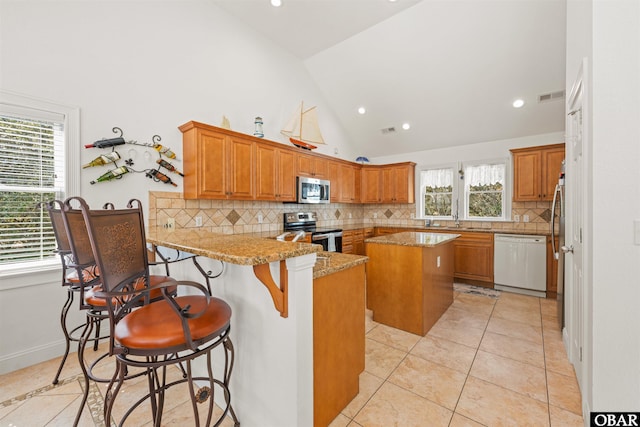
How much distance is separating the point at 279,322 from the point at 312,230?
3390 mm

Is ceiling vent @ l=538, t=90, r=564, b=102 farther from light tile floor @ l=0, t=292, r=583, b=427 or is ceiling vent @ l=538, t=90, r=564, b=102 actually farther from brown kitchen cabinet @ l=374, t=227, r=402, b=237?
light tile floor @ l=0, t=292, r=583, b=427

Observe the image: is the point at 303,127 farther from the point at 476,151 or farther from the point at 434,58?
the point at 476,151

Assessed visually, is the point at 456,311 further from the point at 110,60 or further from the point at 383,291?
the point at 110,60

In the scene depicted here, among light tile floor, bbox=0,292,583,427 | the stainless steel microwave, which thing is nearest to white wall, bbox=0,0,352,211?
the stainless steel microwave

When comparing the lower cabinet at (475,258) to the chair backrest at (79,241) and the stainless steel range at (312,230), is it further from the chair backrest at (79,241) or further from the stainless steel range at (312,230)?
the chair backrest at (79,241)

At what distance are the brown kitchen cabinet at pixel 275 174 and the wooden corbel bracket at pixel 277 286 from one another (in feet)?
8.48

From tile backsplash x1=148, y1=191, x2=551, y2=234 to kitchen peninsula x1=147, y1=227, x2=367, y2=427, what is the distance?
A: 180cm

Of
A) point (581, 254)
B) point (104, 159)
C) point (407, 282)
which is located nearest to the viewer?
point (581, 254)

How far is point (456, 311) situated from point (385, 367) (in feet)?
5.43

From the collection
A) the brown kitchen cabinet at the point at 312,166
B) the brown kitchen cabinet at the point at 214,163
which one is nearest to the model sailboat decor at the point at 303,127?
the brown kitchen cabinet at the point at 312,166

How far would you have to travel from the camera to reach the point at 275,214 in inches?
176

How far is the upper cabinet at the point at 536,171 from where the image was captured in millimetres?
4027

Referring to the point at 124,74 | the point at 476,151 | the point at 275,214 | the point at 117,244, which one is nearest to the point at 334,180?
the point at 275,214

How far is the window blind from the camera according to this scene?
7.18ft
